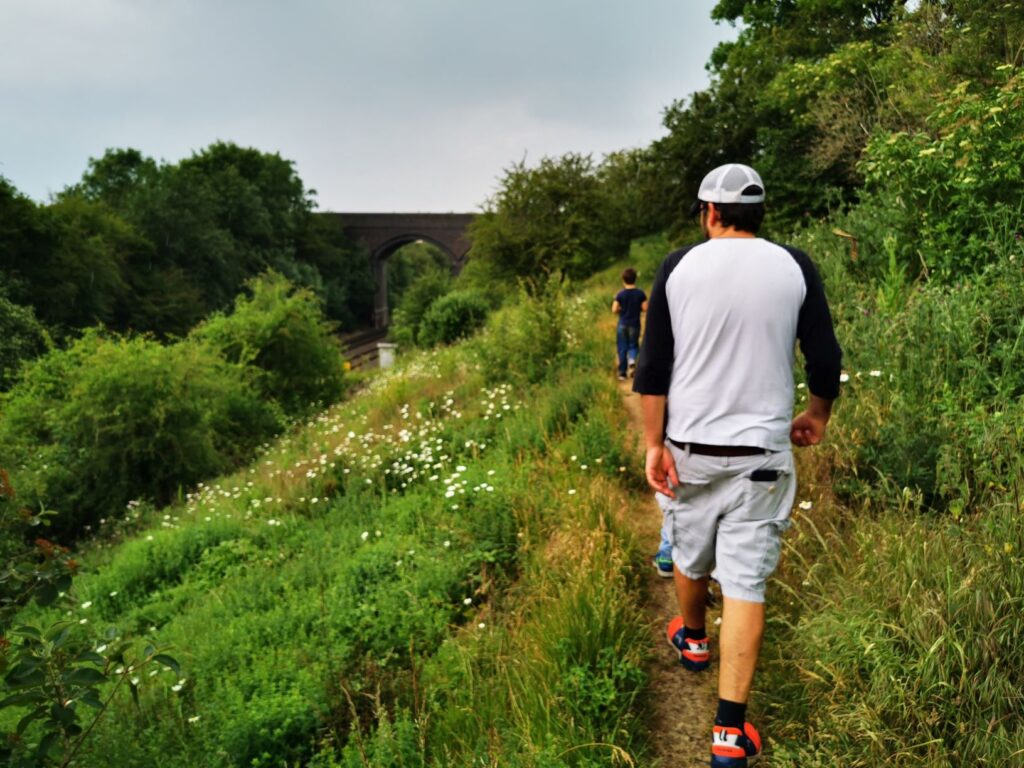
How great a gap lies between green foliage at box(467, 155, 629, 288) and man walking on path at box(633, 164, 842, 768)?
20567 mm

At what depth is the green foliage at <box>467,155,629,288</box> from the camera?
74.9ft

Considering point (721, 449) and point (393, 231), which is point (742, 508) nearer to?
point (721, 449)

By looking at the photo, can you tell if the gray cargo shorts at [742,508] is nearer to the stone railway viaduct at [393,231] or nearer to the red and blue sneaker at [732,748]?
the red and blue sneaker at [732,748]

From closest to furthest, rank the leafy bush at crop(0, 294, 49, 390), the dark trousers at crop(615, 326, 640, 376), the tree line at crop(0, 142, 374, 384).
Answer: the dark trousers at crop(615, 326, 640, 376)
the leafy bush at crop(0, 294, 49, 390)
the tree line at crop(0, 142, 374, 384)

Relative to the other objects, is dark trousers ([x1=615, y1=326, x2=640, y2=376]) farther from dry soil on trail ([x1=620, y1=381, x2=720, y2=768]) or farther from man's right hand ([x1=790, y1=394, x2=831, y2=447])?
man's right hand ([x1=790, y1=394, x2=831, y2=447])

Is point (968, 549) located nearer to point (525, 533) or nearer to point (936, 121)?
point (525, 533)

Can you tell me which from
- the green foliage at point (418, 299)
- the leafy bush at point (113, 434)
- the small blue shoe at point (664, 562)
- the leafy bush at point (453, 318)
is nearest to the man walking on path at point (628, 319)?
the small blue shoe at point (664, 562)

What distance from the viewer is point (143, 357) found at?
12.6 metres

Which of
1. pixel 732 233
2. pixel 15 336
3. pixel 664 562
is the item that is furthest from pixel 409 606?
pixel 15 336

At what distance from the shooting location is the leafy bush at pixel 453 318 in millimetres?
21453

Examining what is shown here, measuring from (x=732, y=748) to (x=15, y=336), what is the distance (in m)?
26.4

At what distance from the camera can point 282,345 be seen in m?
20.3

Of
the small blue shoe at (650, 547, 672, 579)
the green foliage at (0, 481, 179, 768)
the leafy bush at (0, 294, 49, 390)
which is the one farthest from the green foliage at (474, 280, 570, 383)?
the leafy bush at (0, 294, 49, 390)

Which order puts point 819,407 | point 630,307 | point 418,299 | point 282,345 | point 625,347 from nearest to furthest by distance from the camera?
point 819,407
point 630,307
point 625,347
point 282,345
point 418,299
